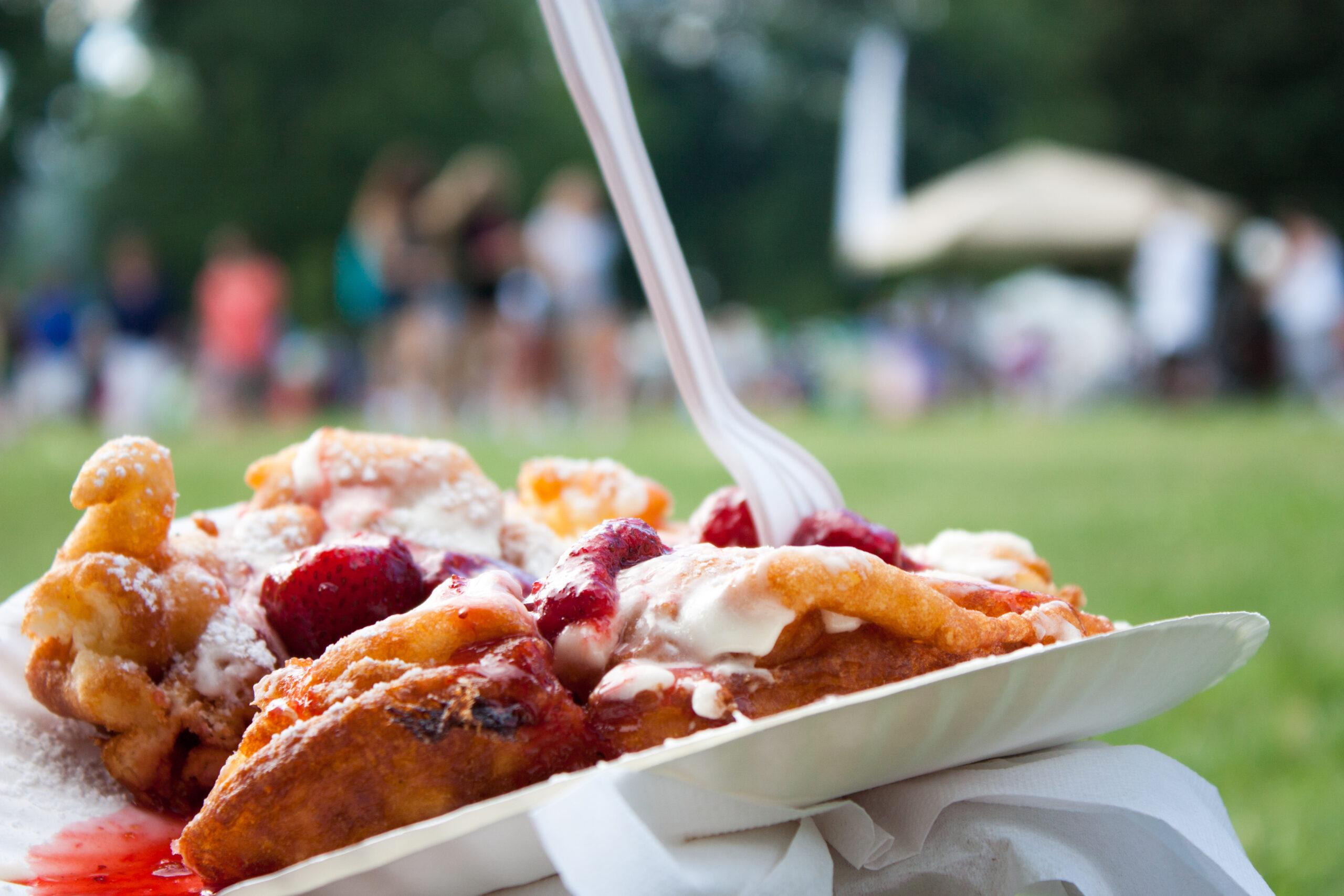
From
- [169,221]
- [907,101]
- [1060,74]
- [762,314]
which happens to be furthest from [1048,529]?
[907,101]

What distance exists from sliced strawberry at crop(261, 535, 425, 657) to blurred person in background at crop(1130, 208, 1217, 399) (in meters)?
11.7

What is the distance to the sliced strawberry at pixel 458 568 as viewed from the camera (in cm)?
94

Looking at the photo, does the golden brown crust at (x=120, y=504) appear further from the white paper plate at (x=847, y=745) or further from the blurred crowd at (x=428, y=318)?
the blurred crowd at (x=428, y=318)

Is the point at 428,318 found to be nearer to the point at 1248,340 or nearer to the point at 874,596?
the point at 874,596

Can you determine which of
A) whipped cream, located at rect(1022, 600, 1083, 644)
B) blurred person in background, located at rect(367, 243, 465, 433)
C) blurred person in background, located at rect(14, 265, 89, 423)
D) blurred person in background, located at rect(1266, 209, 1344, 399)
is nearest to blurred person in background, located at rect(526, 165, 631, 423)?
blurred person in background, located at rect(367, 243, 465, 433)

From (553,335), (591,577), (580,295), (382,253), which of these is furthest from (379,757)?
(580,295)

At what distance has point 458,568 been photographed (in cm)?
96

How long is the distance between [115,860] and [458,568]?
310 millimetres

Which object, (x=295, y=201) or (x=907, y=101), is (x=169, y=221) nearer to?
(x=295, y=201)

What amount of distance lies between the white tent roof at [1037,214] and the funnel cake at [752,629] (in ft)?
61.7

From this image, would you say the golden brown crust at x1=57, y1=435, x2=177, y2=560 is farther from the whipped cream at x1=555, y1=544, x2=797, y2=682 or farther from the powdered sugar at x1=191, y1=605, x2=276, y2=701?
the whipped cream at x1=555, y1=544, x2=797, y2=682

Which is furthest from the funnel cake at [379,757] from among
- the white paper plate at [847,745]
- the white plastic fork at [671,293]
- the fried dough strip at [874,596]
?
the white plastic fork at [671,293]

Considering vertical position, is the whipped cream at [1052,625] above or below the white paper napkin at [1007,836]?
above

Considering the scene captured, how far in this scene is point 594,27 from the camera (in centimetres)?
93
